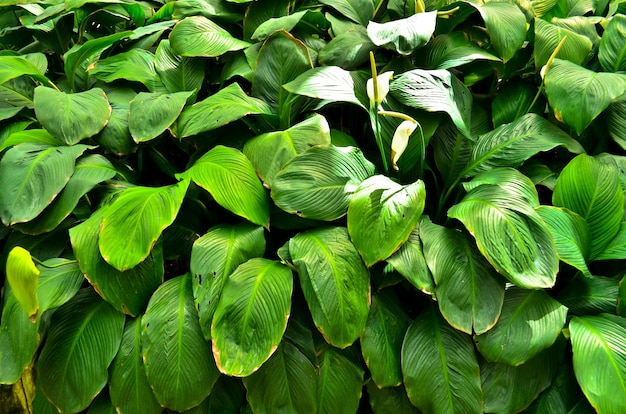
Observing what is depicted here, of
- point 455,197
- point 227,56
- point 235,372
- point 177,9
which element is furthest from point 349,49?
point 235,372

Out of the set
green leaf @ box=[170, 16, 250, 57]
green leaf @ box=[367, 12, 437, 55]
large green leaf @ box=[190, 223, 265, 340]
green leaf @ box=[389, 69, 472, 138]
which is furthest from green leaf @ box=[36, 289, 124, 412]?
green leaf @ box=[367, 12, 437, 55]

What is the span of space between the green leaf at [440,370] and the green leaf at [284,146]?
23.4 inches

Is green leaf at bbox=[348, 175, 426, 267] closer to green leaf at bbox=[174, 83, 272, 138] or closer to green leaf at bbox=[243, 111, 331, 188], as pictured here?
green leaf at bbox=[243, 111, 331, 188]

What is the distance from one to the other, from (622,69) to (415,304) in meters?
1.20

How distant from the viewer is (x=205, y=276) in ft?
4.66

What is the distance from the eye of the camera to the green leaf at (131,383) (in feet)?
4.57

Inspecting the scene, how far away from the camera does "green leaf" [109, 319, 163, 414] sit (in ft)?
4.57

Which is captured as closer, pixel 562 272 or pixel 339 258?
pixel 339 258

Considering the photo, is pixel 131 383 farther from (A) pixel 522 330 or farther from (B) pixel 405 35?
(B) pixel 405 35

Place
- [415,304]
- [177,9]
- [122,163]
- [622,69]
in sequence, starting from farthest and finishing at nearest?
[177,9]
[622,69]
[122,163]
[415,304]

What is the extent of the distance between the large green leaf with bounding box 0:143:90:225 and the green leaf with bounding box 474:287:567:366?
1.25 m

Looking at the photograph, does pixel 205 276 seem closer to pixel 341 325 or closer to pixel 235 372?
pixel 235 372

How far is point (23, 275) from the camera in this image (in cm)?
114

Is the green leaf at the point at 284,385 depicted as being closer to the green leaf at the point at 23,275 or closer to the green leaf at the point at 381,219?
the green leaf at the point at 381,219
